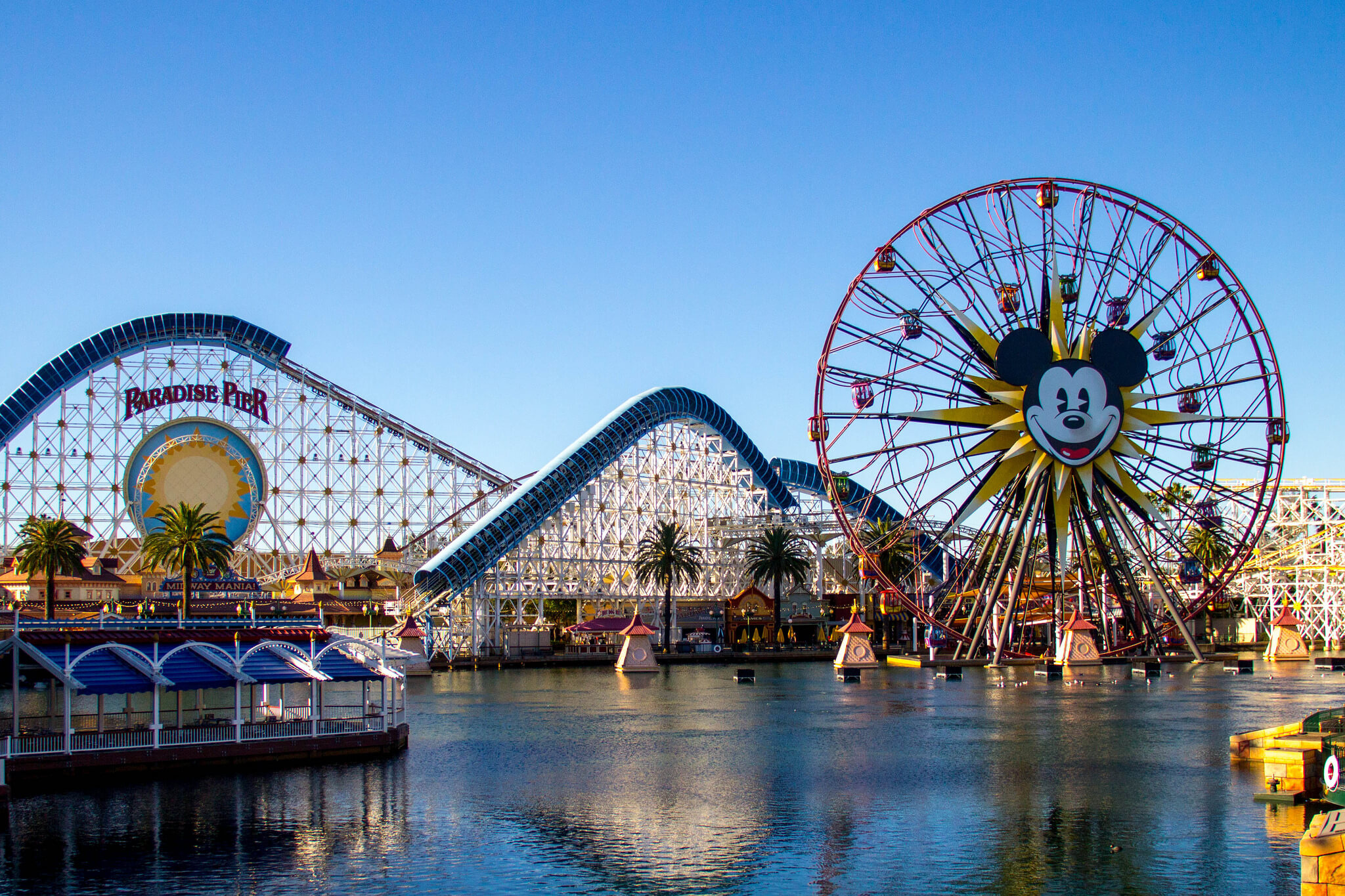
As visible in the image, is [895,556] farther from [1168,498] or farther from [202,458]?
[202,458]

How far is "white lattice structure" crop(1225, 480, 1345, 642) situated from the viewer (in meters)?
101

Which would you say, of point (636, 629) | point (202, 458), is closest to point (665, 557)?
point (636, 629)

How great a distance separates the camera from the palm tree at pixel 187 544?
68500 mm

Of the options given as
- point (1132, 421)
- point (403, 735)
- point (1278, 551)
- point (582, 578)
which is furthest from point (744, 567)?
point (403, 735)

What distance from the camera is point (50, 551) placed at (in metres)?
66.6

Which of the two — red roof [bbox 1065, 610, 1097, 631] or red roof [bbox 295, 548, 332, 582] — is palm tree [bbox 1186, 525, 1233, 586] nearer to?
red roof [bbox 1065, 610, 1097, 631]

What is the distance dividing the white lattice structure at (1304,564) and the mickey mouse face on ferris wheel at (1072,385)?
46.4 metres

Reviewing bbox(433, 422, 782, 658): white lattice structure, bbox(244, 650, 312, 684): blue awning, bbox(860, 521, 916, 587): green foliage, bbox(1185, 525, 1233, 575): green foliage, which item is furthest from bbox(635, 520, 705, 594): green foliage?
bbox(244, 650, 312, 684): blue awning

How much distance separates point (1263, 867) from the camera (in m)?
22.9

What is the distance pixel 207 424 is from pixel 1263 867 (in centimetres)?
7123

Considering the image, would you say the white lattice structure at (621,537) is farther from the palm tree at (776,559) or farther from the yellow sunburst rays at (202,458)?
the yellow sunburst rays at (202,458)

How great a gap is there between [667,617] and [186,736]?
60.1 metres

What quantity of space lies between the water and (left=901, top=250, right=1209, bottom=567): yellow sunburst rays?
13.3 metres

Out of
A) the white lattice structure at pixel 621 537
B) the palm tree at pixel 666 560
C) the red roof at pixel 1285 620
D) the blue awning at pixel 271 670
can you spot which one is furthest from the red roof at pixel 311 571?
the red roof at pixel 1285 620
